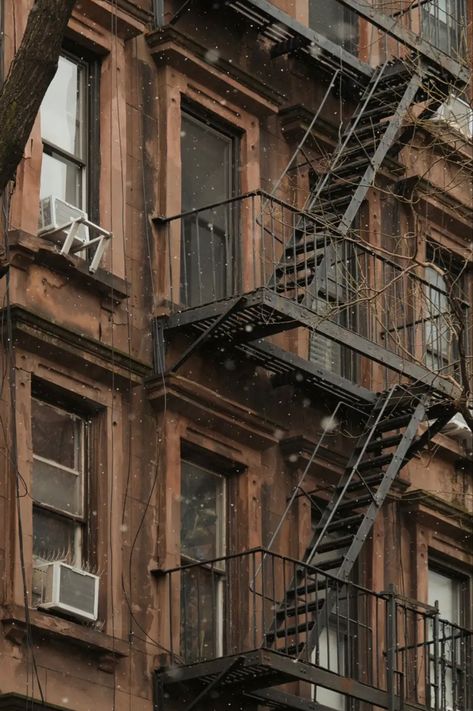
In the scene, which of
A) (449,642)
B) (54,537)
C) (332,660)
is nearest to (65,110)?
(54,537)

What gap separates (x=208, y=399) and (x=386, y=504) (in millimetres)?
3203

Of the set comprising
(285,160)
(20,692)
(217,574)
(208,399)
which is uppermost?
(285,160)

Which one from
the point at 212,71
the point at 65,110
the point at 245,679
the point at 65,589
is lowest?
the point at 245,679

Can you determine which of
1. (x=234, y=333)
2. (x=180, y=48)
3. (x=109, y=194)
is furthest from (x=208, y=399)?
(x=180, y=48)

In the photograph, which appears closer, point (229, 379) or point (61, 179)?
point (61, 179)

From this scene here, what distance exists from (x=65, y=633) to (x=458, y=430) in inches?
288

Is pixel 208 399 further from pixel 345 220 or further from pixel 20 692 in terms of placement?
pixel 20 692

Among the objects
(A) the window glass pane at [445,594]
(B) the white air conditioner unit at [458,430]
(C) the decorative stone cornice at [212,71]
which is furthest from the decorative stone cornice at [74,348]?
(A) the window glass pane at [445,594]

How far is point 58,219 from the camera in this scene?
2041cm

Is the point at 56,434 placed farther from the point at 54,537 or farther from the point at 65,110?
the point at 65,110

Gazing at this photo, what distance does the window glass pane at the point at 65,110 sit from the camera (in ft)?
69.6

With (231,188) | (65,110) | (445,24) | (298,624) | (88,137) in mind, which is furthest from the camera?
(445,24)

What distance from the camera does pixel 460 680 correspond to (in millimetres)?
24266

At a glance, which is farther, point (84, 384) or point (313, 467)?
point (313, 467)
